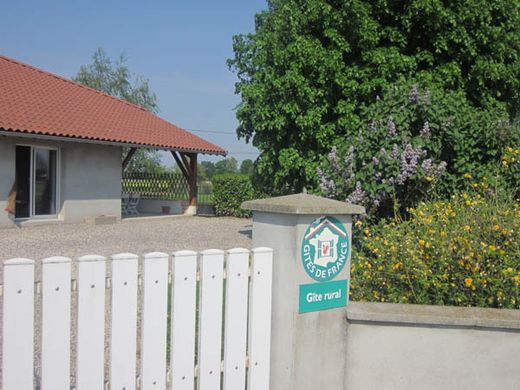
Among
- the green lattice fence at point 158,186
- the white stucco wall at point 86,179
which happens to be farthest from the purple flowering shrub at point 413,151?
the green lattice fence at point 158,186

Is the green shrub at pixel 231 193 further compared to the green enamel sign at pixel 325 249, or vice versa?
the green shrub at pixel 231 193

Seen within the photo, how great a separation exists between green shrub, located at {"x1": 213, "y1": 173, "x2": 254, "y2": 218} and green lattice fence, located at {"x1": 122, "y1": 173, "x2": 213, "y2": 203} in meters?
1.27

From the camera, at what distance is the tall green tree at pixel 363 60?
9500 millimetres

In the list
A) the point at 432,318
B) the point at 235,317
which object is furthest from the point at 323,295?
the point at 432,318

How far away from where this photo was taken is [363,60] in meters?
9.89

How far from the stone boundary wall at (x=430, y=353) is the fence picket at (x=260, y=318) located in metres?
0.55

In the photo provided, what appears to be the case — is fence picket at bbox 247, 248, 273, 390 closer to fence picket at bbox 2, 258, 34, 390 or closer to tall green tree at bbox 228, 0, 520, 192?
fence picket at bbox 2, 258, 34, 390

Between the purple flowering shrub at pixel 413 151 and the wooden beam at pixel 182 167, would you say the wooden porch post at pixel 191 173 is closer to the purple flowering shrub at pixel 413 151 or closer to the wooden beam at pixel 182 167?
the wooden beam at pixel 182 167

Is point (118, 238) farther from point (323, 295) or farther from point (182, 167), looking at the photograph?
point (323, 295)

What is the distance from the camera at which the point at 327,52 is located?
9805 millimetres

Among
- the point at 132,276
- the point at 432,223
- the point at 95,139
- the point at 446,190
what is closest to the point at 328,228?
the point at 132,276

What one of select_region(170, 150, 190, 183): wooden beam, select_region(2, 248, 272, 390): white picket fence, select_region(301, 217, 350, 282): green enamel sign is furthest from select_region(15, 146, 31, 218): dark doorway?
select_region(301, 217, 350, 282): green enamel sign

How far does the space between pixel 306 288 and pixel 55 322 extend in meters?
1.44

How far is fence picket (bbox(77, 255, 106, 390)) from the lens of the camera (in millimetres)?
2680
